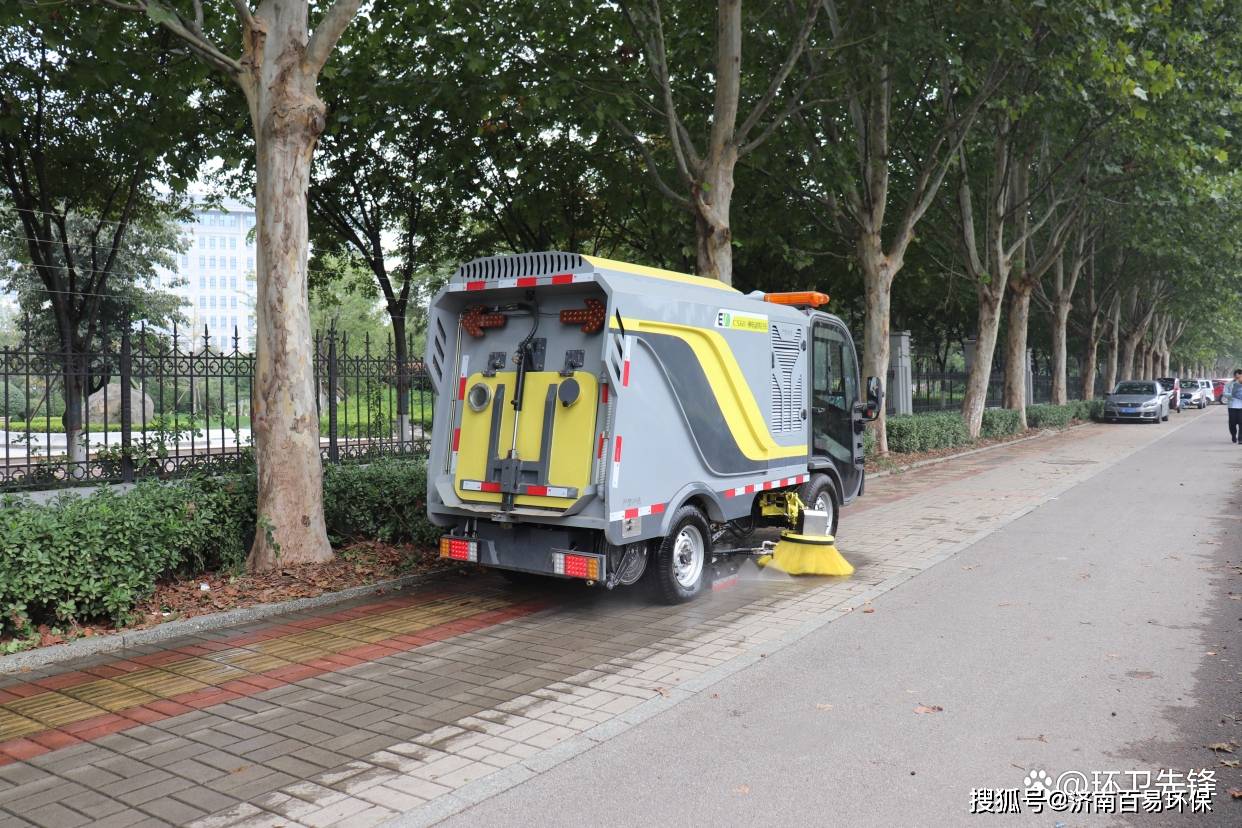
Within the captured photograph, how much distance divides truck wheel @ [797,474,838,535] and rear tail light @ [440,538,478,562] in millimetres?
3750

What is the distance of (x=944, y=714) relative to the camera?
5098 millimetres

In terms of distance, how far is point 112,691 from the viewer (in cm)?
562

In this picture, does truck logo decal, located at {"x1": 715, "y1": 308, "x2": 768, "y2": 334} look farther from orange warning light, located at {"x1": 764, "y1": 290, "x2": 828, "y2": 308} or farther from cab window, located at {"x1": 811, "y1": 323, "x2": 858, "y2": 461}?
cab window, located at {"x1": 811, "y1": 323, "x2": 858, "y2": 461}

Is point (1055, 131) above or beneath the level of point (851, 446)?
above

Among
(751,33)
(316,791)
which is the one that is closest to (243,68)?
(316,791)

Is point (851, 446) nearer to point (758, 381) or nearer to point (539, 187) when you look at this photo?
point (758, 381)

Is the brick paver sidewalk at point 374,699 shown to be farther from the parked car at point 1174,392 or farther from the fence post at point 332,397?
the parked car at point 1174,392

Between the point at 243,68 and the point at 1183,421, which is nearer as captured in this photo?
the point at 243,68

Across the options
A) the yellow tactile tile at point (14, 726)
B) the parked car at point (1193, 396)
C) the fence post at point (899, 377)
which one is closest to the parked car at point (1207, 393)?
the parked car at point (1193, 396)

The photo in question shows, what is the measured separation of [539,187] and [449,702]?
15.2 meters

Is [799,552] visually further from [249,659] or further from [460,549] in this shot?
[249,659]

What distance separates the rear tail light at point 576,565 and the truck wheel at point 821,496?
3.48 meters

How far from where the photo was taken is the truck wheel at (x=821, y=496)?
9.94 metres

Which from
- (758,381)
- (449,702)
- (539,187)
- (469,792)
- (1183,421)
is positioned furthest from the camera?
(1183,421)
